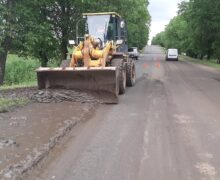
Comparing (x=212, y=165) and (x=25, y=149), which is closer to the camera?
(x=212, y=165)

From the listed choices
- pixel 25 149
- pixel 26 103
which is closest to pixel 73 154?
pixel 25 149

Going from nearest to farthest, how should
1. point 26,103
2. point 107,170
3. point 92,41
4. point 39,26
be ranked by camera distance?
point 107,170 → point 26,103 → point 92,41 → point 39,26

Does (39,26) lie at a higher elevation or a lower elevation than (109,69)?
higher

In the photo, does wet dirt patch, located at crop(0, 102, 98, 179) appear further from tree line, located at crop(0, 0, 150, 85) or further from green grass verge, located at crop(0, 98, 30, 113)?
tree line, located at crop(0, 0, 150, 85)

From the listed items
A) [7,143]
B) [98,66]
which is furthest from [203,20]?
[7,143]

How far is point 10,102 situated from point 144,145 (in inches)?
219

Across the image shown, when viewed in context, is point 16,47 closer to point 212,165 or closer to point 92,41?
point 92,41

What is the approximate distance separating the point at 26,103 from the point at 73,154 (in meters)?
5.40

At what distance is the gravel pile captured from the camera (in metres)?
13.3

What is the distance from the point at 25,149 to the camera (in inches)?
300

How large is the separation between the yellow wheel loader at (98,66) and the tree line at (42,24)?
320 centimetres

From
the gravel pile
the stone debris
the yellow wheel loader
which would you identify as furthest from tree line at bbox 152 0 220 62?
the stone debris

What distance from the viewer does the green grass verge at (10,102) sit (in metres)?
11.7

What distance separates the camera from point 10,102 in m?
12.6
